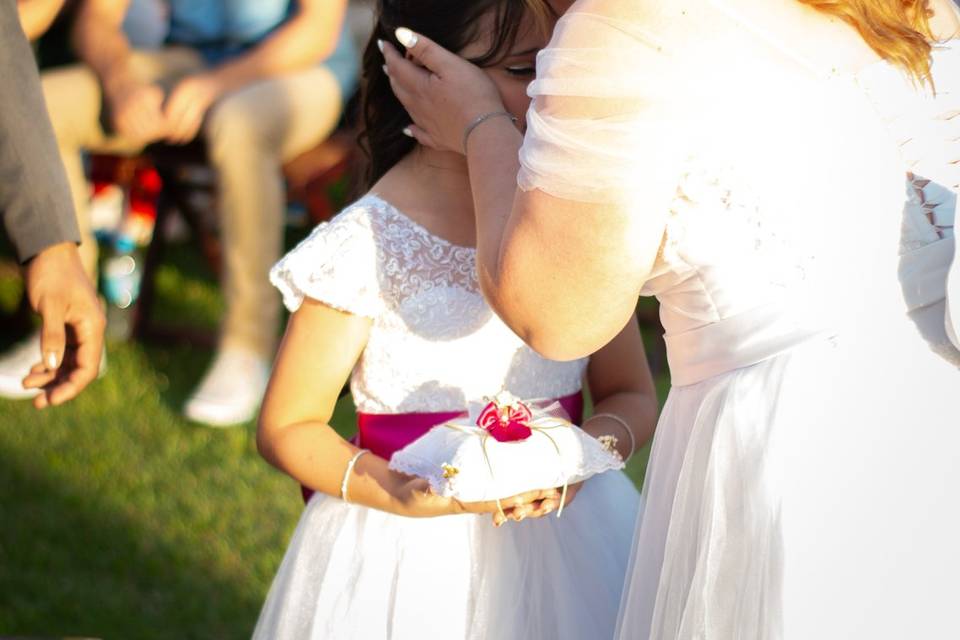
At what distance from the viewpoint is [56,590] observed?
3229 mm

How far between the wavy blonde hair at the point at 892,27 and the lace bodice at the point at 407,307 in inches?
29.2

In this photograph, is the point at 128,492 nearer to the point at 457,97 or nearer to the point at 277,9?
the point at 277,9

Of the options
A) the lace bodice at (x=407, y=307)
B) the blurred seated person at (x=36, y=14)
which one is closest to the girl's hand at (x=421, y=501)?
the lace bodice at (x=407, y=307)

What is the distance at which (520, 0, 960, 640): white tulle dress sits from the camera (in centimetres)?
138

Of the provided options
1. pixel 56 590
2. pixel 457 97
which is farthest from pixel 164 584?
pixel 457 97

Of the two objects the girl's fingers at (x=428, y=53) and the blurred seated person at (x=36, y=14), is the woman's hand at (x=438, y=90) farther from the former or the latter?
the blurred seated person at (x=36, y=14)

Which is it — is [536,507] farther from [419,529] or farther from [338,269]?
[338,269]

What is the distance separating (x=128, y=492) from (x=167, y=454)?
0.29 m

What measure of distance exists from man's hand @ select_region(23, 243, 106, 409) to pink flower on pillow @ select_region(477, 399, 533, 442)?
667mm

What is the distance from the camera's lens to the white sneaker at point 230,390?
14.1 feet

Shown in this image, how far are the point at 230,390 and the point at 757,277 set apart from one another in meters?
3.20

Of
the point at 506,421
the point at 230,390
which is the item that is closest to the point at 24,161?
the point at 506,421

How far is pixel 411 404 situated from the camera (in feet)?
6.54

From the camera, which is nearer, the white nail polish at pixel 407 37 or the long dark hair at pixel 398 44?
the white nail polish at pixel 407 37
